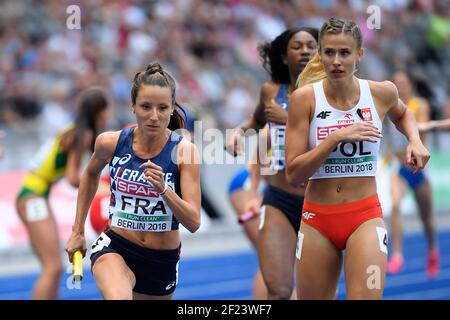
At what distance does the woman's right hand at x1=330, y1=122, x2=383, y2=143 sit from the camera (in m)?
5.21

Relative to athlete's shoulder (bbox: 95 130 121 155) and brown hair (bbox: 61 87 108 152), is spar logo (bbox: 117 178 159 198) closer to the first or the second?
athlete's shoulder (bbox: 95 130 121 155)

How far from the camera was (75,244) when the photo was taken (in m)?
5.66

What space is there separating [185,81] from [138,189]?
1082 centimetres

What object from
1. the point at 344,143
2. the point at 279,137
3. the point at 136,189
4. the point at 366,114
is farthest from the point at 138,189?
the point at 279,137

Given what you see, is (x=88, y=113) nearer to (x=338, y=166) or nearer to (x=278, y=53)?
(x=278, y=53)

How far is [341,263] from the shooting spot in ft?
18.6

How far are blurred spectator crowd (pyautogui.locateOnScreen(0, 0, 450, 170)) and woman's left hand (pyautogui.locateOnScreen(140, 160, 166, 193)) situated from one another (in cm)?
685

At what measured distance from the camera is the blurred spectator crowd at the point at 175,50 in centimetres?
1426

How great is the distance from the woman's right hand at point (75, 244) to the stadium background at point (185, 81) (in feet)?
14.8

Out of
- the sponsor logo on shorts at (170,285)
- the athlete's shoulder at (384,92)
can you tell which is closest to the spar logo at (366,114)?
the athlete's shoulder at (384,92)

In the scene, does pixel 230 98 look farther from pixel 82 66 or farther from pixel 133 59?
pixel 82 66

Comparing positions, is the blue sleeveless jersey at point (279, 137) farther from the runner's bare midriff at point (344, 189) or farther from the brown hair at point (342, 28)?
the brown hair at point (342, 28)

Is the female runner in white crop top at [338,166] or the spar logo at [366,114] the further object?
the spar logo at [366,114]

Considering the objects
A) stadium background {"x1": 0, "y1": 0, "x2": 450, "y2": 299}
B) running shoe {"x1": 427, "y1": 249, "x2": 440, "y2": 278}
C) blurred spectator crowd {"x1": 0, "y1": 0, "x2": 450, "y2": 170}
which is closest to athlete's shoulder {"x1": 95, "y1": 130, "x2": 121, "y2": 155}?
stadium background {"x1": 0, "y1": 0, "x2": 450, "y2": 299}
